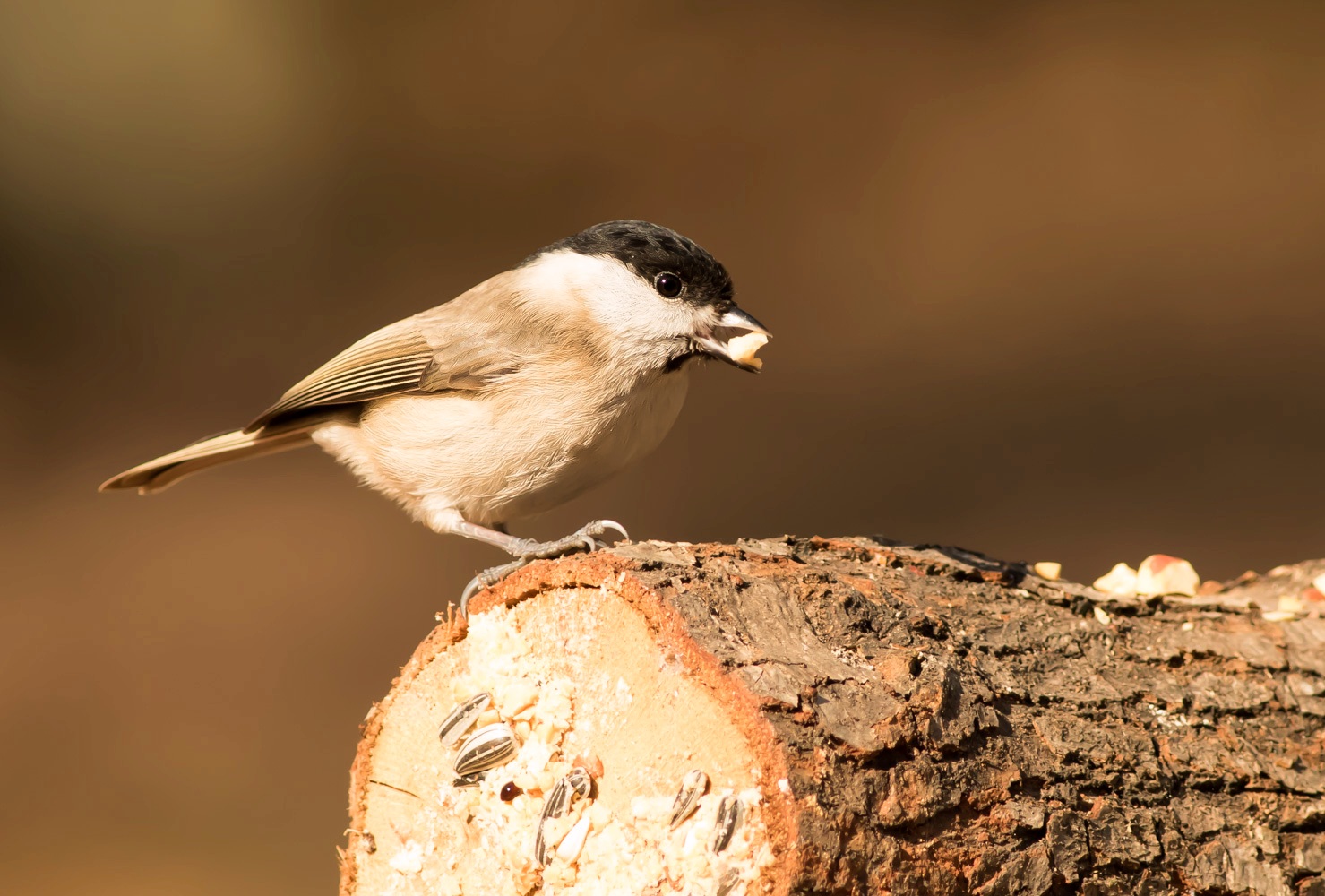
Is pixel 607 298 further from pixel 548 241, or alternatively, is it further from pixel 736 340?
pixel 548 241

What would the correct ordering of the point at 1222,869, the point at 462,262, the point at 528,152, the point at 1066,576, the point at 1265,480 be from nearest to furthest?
the point at 1222,869 → the point at 1066,576 → the point at 1265,480 → the point at 462,262 → the point at 528,152

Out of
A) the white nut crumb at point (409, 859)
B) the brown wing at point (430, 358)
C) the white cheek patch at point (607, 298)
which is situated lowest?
the white nut crumb at point (409, 859)

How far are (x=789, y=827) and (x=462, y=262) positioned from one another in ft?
14.7

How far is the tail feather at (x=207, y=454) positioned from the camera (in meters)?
2.32

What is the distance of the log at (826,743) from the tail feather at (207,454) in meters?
0.96

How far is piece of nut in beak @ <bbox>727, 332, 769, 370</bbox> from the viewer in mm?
1993

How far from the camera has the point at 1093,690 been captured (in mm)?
1539

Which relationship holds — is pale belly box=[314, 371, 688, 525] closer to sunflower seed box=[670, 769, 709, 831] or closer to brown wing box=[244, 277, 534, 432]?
brown wing box=[244, 277, 534, 432]

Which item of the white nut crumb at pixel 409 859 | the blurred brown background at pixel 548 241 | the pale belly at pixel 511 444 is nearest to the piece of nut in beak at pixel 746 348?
the pale belly at pixel 511 444

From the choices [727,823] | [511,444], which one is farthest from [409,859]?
[511,444]

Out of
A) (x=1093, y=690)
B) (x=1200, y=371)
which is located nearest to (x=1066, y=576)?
(x=1200, y=371)

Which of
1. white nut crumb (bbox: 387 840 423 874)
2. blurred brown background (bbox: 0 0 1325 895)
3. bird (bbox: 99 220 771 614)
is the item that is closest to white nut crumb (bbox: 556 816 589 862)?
white nut crumb (bbox: 387 840 423 874)

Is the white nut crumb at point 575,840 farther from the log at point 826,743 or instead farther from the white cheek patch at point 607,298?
the white cheek patch at point 607,298

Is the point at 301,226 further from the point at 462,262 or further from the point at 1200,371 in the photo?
the point at 1200,371
